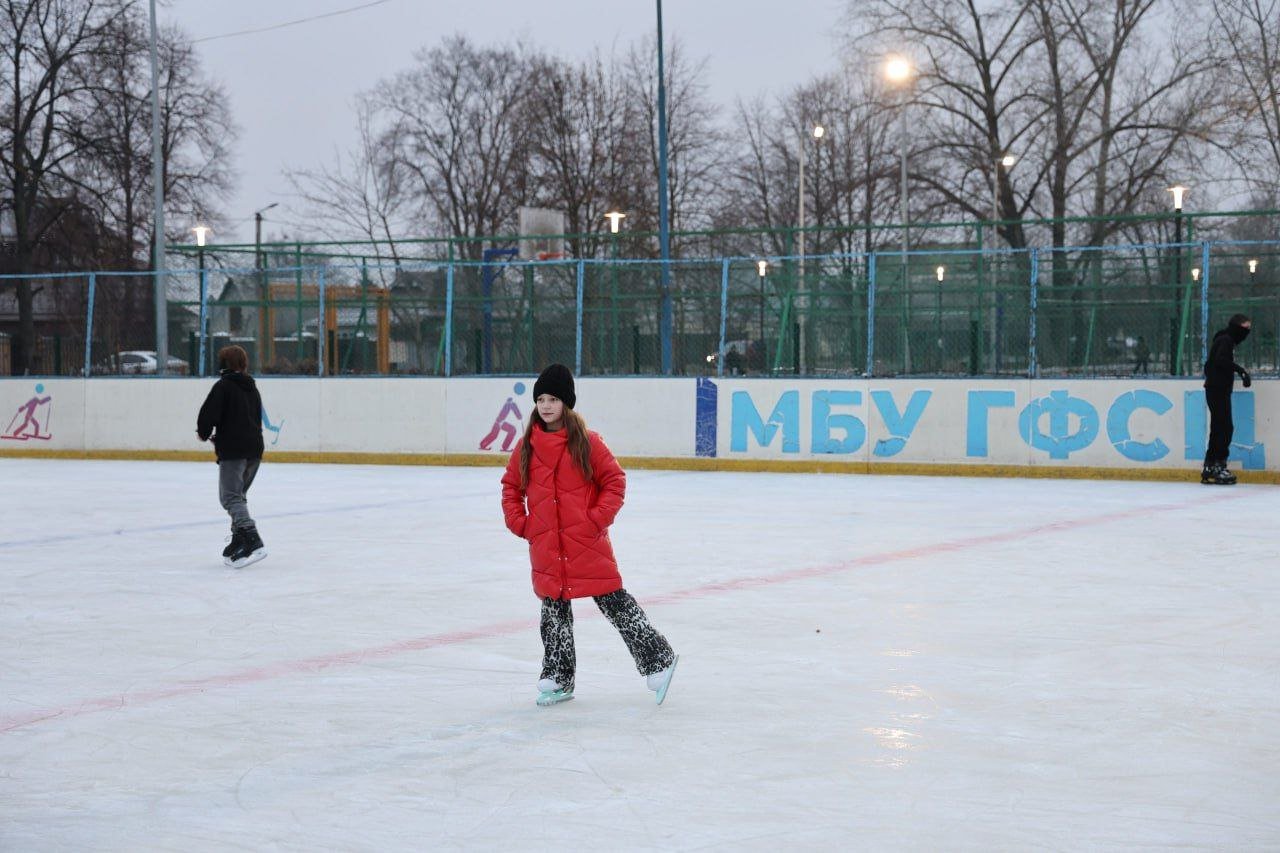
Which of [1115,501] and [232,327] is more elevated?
[232,327]

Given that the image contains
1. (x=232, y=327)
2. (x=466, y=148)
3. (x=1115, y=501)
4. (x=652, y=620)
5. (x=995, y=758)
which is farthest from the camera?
(x=466, y=148)

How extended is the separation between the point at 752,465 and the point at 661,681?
12.9 meters

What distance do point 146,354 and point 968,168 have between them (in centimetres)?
2252

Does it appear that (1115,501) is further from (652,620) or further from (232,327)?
(232,327)

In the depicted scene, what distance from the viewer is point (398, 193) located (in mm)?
47500

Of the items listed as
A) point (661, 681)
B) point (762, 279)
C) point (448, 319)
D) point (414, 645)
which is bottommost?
point (414, 645)

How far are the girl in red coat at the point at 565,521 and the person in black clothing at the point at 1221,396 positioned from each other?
1202 cm

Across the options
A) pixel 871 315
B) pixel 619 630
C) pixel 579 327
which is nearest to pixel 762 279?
pixel 871 315

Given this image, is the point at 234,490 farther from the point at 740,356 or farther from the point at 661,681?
the point at 740,356

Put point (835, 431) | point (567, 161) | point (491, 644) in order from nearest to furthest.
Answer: point (491, 644)
point (835, 431)
point (567, 161)

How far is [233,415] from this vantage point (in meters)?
9.94

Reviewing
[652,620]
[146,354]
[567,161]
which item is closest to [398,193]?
[567,161]

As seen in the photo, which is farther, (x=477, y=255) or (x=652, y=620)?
(x=477, y=255)

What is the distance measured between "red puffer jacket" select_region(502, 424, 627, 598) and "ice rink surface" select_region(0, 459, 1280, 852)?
0.49 m
